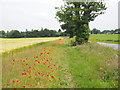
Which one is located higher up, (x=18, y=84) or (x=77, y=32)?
(x=77, y=32)

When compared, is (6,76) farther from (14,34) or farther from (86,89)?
(14,34)

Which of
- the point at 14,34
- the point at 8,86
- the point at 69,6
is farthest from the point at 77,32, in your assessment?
the point at 14,34

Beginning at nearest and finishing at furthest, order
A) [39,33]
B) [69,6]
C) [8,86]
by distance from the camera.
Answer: [8,86] < [69,6] < [39,33]

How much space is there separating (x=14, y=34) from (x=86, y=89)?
50768 millimetres

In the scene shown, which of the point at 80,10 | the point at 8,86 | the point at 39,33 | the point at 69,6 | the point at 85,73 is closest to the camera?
the point at 8,86

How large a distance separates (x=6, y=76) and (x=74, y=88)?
3.38 meters

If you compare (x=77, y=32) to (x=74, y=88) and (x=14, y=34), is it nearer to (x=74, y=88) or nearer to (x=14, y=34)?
(x=74, y=88)

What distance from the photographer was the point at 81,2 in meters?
17.8

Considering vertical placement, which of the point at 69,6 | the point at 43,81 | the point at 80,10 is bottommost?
the point at 43,81

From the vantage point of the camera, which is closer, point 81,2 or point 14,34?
point 81,2

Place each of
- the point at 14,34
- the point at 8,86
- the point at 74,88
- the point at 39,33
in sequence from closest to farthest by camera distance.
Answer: the point at 8,86
the point at 74,88
the point at 14,34
the point at 39,33

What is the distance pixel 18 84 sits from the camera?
371 cm

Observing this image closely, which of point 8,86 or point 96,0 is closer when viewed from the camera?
point 8,86

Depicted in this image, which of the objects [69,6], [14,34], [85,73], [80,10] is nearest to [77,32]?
[80,10]
